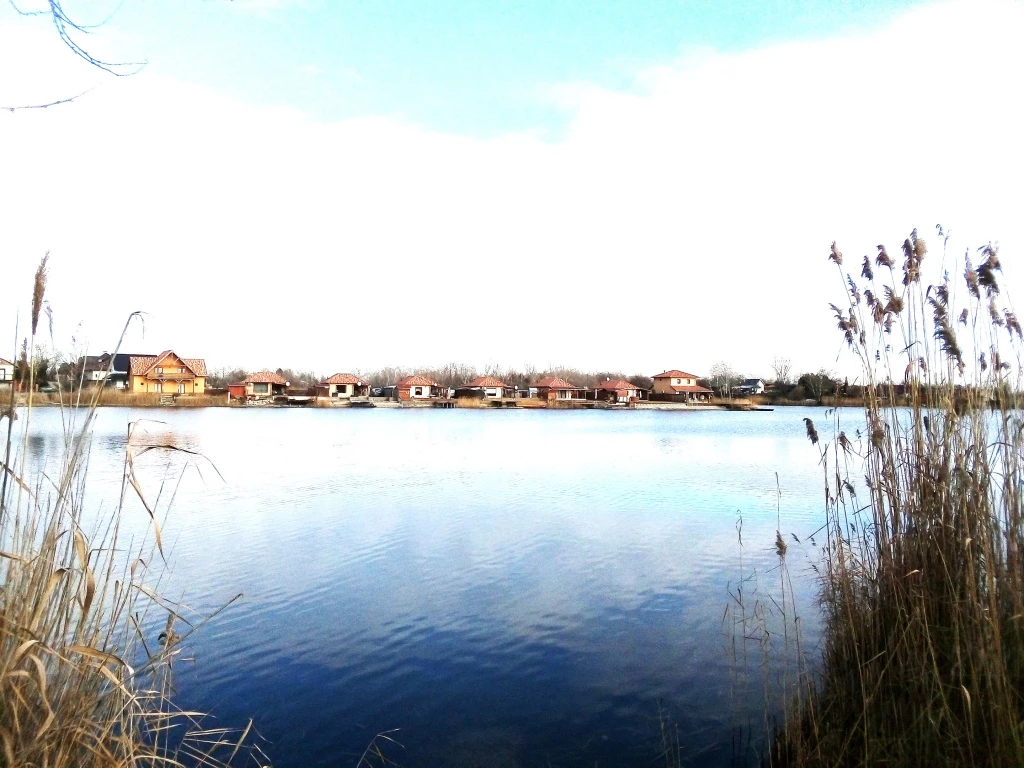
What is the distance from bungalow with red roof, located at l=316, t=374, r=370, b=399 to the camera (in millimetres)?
91000

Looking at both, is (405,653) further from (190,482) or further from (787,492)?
(190,482)

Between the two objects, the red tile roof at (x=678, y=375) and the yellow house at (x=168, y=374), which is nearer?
the yellow house at (x=168, y=374)

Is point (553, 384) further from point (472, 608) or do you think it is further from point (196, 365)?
point (472, 608)

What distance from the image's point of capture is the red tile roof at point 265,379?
8500 centimetres

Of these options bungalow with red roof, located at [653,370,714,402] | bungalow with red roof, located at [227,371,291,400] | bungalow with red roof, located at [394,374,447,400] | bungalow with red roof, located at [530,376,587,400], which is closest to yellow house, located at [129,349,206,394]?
bungalow with red roof, located at [227,371,291,400]

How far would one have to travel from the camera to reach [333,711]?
5.40m

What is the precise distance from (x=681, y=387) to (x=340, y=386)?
45.3 meters

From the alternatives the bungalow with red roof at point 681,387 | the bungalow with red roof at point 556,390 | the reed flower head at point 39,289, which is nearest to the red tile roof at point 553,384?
the bungalow with red roof at point 556,390

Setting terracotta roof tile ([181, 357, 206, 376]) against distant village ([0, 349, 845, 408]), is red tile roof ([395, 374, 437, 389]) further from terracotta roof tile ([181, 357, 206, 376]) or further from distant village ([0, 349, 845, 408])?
terracotta roof tile ([181, 357, 206, 376])

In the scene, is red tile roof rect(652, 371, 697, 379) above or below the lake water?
above

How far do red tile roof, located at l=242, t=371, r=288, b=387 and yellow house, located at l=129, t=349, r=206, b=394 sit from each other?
21.3ft

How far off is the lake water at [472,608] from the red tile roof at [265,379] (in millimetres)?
69617

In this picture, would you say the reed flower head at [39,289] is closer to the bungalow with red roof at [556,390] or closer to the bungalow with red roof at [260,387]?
the bungalow with red roof at [260,387]

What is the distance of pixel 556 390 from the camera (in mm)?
94938
